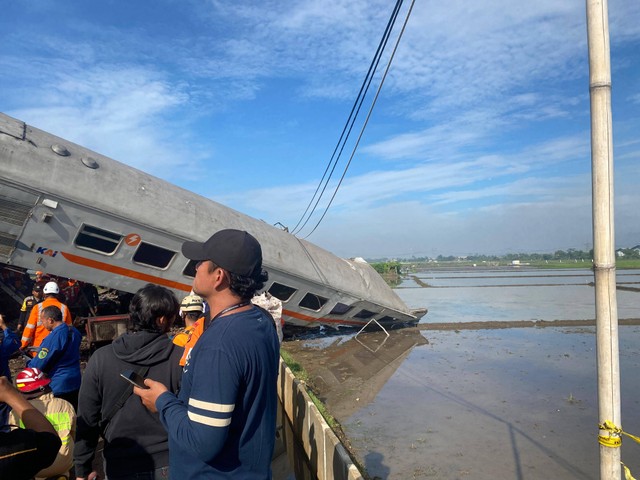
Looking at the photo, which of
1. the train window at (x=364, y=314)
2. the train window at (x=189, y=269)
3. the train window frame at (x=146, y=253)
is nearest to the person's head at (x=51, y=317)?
the train window frame at (x=146, y=253)

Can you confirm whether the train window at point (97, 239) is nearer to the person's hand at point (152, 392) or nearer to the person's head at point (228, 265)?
the person's hand at point (152, 392)

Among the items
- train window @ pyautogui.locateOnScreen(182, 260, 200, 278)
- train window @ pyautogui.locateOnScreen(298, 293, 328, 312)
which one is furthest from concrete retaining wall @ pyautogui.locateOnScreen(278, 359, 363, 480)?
train window @ pyautogui.locateOnScreen(298, 293, 328, 312)

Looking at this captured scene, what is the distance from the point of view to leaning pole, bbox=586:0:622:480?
2.46m

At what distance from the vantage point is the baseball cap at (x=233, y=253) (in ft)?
6.64

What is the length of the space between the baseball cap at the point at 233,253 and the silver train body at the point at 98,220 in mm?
7516

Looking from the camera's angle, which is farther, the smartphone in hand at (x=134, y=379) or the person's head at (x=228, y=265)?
the smartphone in hand at (x=134, y=379)

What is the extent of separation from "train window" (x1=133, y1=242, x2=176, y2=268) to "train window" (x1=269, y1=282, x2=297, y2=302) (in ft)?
8.72

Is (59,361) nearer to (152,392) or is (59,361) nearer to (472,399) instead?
(152,392)

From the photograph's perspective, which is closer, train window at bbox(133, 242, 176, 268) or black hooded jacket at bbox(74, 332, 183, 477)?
black hooded jacket at bbox(74, 332, 183, 477)

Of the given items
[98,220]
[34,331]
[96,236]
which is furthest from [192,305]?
[96,236]

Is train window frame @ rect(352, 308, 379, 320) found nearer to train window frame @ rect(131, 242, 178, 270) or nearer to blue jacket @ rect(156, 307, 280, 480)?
train window frame @ rect(131, 242, 178, 270)

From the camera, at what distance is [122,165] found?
32.8 feet

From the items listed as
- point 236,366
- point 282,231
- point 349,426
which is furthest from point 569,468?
point 282,231

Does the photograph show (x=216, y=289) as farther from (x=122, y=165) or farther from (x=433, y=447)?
(x=122, y=165)
